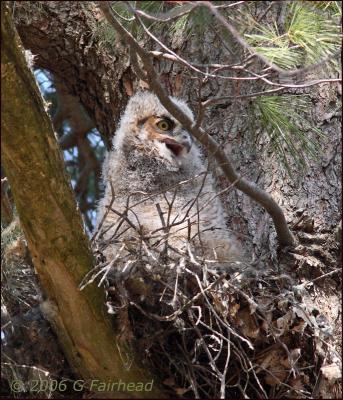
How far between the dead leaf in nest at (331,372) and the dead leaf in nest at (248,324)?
26cm

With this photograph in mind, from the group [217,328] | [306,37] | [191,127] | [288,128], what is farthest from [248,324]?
[306,37]

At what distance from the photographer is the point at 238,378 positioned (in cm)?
270

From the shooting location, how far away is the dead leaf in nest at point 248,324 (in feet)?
8.72

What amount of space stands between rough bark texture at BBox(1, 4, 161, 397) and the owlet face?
1374 mm

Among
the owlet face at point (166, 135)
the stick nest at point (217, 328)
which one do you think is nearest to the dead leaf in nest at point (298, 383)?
the stick nest at point (217, 328)

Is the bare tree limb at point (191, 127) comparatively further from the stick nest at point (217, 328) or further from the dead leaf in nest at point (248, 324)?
the dead leaf in nest at point (248, 324)

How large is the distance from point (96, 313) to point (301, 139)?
4.16 feet

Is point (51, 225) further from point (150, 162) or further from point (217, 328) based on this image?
point (150, 162)

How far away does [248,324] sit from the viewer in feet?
8.73

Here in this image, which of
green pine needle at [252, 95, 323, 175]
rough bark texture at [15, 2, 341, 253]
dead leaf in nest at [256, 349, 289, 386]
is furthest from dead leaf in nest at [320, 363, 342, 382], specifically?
green pine needle at [252, 95, 323, 175]

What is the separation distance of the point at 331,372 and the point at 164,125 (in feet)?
5.26

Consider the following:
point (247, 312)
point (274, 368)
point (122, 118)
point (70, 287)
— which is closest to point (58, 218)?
point (70, 287)

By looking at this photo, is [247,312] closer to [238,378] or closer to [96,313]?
[238,378]

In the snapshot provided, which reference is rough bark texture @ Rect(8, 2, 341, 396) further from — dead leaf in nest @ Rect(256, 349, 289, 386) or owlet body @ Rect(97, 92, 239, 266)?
dead leaf in nest @ Rect(256, 349, 289, 386)
